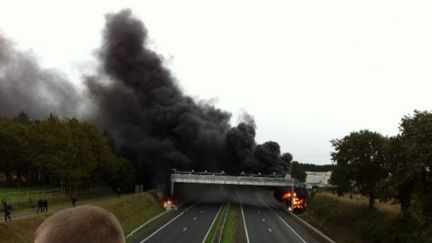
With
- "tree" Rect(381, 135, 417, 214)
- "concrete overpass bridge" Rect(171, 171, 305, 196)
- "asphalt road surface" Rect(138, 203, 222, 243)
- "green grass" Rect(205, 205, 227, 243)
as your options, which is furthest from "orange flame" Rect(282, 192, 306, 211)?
"tree" Rect(381, 135, 417, 214)

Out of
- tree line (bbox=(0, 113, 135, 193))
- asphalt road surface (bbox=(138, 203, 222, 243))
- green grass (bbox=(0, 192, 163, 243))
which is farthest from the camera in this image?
tree line (bbox=(0, 113, 135, 193))

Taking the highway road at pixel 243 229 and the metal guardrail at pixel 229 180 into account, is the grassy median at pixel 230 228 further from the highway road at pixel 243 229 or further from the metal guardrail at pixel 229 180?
the metal guardrail at pixel 229 180

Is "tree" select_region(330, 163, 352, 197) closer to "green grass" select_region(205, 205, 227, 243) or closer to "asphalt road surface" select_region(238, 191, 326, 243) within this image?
"asphalt road surface" select_region(238, 191, 326, 243)

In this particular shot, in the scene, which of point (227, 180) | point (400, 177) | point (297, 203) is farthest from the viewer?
point (227, 180)

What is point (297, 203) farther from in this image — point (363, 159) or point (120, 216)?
point (120, 216)

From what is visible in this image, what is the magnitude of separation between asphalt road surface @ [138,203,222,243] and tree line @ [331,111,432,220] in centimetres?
1894

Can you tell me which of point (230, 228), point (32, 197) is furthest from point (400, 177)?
point (32, 197)

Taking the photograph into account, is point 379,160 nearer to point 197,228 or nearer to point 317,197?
point 197,228

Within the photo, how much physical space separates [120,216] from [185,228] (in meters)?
8.64

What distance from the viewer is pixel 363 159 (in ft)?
228

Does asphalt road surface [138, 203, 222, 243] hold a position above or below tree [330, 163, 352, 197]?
below

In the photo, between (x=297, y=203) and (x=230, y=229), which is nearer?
(x=230, y=229)

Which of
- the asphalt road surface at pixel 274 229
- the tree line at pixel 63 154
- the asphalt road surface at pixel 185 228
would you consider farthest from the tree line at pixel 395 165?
the tree line at pixel 63 154

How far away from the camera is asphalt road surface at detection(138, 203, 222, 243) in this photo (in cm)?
5591
